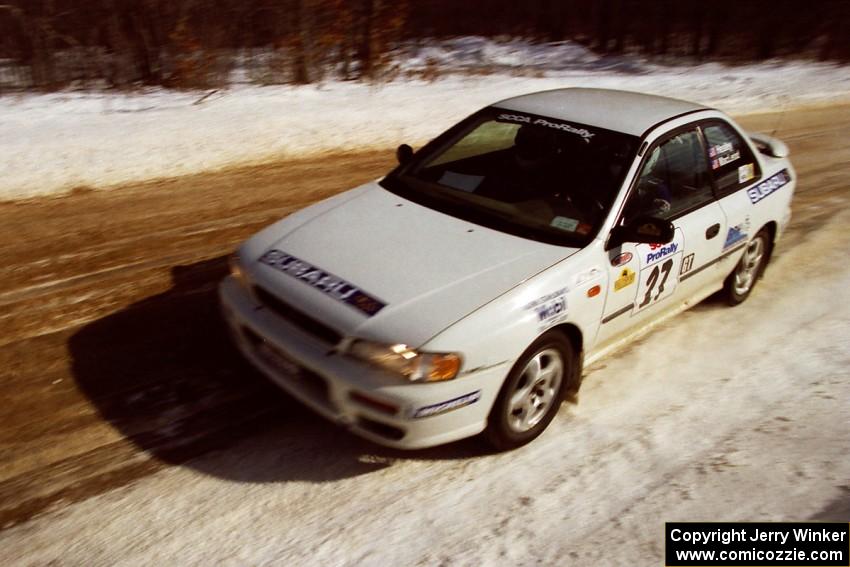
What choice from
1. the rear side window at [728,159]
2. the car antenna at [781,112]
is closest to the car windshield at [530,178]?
the rear side window at [728,159]

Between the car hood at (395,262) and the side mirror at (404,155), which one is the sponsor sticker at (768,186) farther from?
the side mirror at (404,155)

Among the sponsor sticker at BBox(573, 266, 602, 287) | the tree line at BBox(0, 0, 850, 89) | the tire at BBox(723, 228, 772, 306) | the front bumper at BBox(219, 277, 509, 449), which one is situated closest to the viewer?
the front bumper at BBox(219, 277, 509, 449)

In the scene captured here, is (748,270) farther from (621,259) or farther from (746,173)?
(621,259)

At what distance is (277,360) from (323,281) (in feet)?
1.59

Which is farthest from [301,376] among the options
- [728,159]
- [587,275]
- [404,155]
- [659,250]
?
[728,159]

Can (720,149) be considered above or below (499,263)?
above

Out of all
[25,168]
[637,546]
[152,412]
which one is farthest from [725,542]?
[25,168]

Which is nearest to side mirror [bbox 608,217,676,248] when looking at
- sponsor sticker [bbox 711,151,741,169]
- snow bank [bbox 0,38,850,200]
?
sponsor sticker [bbox 711,151,741,169]

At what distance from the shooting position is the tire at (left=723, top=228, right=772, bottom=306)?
581 cm

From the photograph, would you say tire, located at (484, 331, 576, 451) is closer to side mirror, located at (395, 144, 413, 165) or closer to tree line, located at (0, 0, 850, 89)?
side mirror, located at (395, 144, 413, 165)

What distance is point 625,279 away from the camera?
4.45 meters

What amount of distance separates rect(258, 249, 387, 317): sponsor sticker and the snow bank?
4.88 meters

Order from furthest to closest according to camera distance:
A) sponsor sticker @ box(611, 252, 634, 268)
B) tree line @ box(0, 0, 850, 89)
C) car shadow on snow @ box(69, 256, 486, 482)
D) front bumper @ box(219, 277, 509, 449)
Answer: tree line @ box(0, 0, 850, 89) < sponsor sticker @ box(611, 252, 634, 268) < car shadow on snow @ box(69, 256, 486, 482) < front bumper @ box(219, 277, 509, 449)

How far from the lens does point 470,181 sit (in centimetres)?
483
